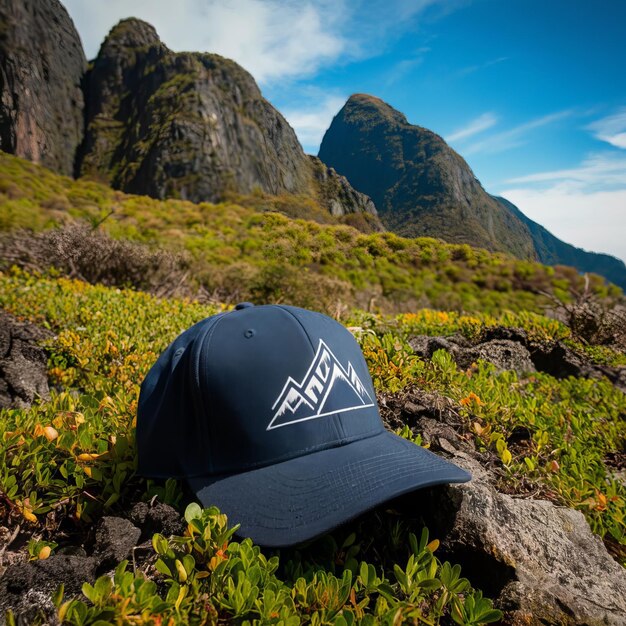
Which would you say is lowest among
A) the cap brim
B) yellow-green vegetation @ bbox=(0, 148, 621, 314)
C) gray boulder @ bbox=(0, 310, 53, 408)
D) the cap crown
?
gray boulder @ bbox=(0, 310, 53, 408)

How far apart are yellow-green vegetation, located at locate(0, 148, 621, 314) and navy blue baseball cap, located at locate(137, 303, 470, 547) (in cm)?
460

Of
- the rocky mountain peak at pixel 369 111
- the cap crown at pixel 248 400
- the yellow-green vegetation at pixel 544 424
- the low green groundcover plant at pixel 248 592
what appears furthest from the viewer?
the rocky mountain peak at pixel 369 111

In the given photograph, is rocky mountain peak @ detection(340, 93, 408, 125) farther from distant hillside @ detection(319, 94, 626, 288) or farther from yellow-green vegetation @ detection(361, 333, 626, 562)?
yellow-green vegetation @ detection(361, 333, 626, 562)

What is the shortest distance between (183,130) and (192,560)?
55571 millimetres

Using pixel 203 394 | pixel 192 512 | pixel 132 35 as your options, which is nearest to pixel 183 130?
pixel 132 35

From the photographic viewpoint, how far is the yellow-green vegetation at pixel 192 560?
0.84 metres

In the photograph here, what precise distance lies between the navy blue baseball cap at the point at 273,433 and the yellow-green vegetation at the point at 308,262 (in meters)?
4.60

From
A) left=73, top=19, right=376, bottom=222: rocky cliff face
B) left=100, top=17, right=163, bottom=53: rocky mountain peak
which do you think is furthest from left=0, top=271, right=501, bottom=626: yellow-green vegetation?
left=100, top=17, right=163, bottom=53: rocky mountain peak

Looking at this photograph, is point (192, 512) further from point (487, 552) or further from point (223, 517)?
point (487, 552)

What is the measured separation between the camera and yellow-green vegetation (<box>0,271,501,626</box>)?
33.1 inches

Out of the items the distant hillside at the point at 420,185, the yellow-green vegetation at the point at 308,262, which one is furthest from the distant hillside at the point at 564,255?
the yellow-green vegetation at the point at 308,262

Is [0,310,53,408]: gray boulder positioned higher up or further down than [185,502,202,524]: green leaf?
further down

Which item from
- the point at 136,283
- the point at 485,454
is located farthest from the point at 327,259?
the point at 485,454

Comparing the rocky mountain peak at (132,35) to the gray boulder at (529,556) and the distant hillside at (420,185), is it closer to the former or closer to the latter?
the distant hillside at (420,185)
